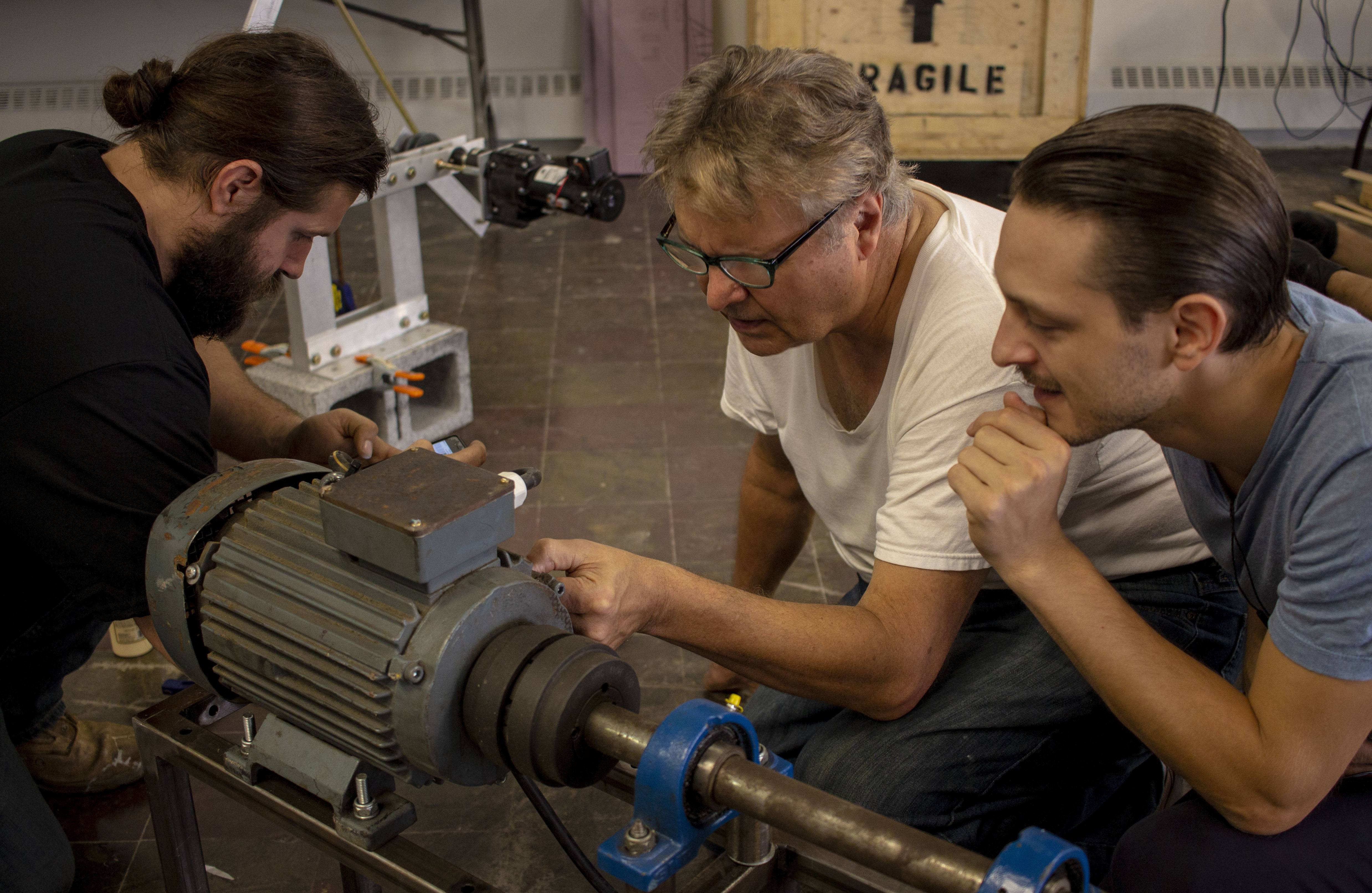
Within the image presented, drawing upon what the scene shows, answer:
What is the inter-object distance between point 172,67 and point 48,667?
950 millimetres

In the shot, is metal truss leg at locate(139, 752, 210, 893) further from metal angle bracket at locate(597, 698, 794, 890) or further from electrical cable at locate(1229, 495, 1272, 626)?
electrical cable at locate(1229, 495, 1272, 626)

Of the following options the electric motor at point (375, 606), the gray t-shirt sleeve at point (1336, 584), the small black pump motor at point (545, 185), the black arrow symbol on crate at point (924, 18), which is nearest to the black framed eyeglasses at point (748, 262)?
the electric motor at point (375, 606)

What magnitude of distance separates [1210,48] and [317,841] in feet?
19.1

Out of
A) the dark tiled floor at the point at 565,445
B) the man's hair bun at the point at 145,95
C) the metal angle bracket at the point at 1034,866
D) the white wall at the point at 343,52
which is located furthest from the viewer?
the white wall at the point at 343,52

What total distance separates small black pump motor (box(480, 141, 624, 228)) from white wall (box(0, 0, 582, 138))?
96.3 inches

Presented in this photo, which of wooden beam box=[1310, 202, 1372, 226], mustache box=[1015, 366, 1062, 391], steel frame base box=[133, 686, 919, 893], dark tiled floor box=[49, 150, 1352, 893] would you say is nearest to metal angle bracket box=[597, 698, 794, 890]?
steel frame base box=[133, 686, 919, 893]

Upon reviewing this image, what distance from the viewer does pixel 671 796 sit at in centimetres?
90

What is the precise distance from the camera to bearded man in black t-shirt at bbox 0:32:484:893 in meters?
1.25

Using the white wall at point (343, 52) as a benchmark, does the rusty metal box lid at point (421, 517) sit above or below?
below

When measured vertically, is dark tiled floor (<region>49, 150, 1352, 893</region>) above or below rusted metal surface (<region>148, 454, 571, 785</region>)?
below

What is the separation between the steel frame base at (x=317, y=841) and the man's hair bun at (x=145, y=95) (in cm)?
85

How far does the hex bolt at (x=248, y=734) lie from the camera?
114 centimetres

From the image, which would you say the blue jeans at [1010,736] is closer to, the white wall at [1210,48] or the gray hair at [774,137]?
the gray hair at [774,137]

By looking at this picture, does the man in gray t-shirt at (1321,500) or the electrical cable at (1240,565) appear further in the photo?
the electrical cable at (1240,565)
